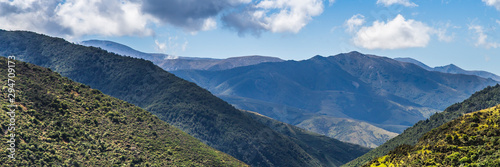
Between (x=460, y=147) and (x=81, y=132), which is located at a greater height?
(x=460, y=147)

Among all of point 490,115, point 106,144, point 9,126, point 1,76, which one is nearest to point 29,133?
point 9,126

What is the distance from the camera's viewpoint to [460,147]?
60.1m

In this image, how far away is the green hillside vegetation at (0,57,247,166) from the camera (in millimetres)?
92375

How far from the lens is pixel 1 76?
11112cm

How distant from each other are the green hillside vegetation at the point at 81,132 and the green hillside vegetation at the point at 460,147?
7210 cm

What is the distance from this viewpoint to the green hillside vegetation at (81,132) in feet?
303

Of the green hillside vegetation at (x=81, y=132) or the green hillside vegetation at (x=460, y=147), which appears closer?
the green hillside vegetation at (x=460, y=147)

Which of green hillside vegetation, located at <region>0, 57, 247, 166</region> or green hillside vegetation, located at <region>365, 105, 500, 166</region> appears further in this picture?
green hillside vegetation, located at <region>0, 57, 247, 166</region>

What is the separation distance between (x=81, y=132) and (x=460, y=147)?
93.8m

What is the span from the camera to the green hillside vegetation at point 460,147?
56.5 metres

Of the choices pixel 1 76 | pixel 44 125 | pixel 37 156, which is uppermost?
pixel 1 76

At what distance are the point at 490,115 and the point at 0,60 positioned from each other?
133 m

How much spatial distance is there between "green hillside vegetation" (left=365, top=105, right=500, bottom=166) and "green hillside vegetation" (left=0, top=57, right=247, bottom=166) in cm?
7210

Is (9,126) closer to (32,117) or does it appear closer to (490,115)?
(32,117)
